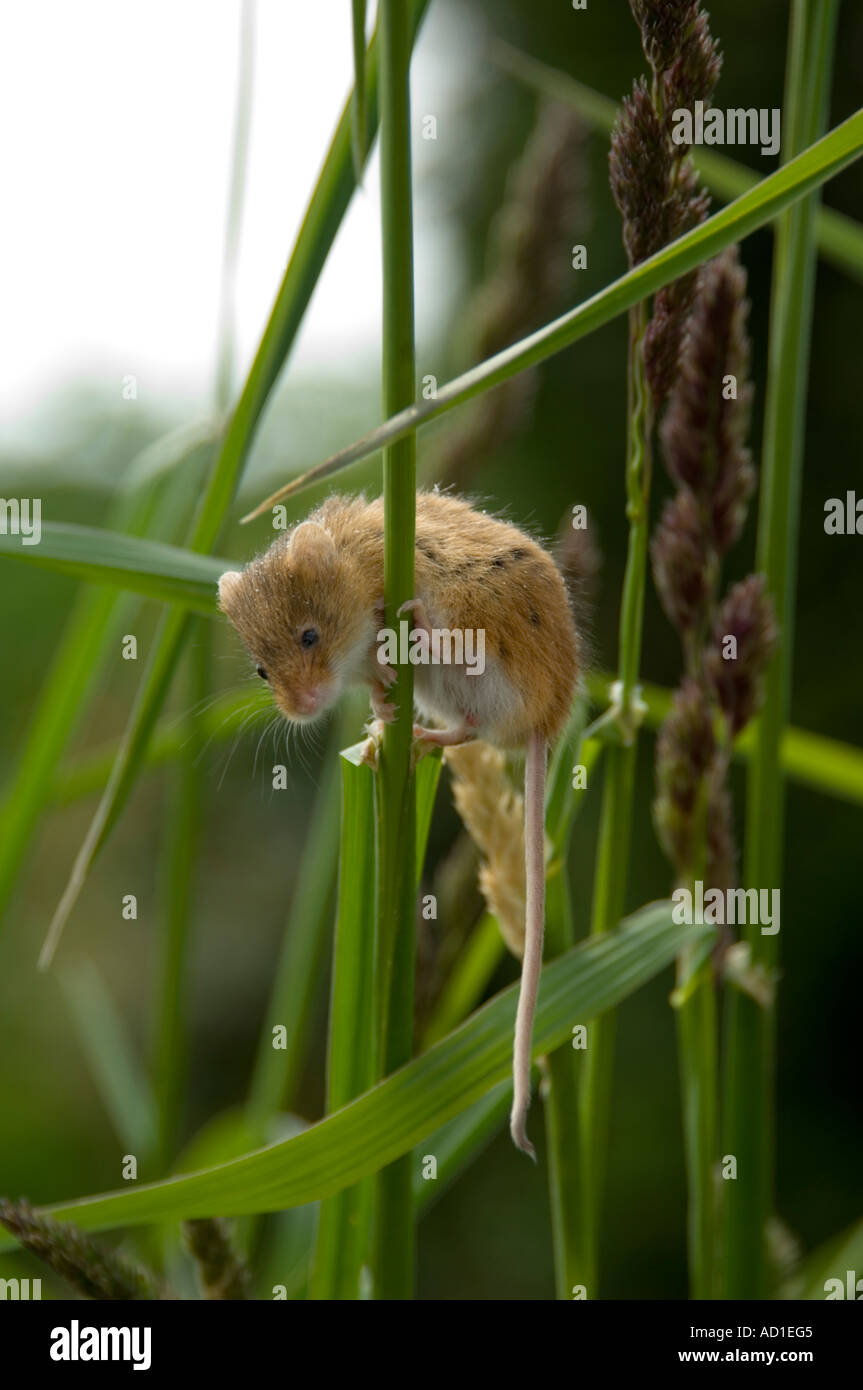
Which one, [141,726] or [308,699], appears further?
[308,699]

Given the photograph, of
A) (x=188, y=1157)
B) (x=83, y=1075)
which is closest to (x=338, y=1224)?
(x=188, y=1157)

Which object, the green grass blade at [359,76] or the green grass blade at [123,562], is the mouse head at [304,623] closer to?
the green grass blade at [123,562]

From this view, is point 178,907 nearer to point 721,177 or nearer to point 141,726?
point 141,726

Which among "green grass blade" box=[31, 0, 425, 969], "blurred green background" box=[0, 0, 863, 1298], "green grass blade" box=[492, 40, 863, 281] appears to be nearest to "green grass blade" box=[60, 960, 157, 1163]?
"green grass blade" box=[31, 0, 425, 969]

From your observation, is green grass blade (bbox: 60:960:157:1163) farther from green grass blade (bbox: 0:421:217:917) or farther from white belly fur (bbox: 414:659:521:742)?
white belly fur (bbox: 414:659:521:742)

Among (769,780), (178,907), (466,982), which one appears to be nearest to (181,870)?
(178,907)

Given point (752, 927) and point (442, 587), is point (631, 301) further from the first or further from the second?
point (752, 927)
